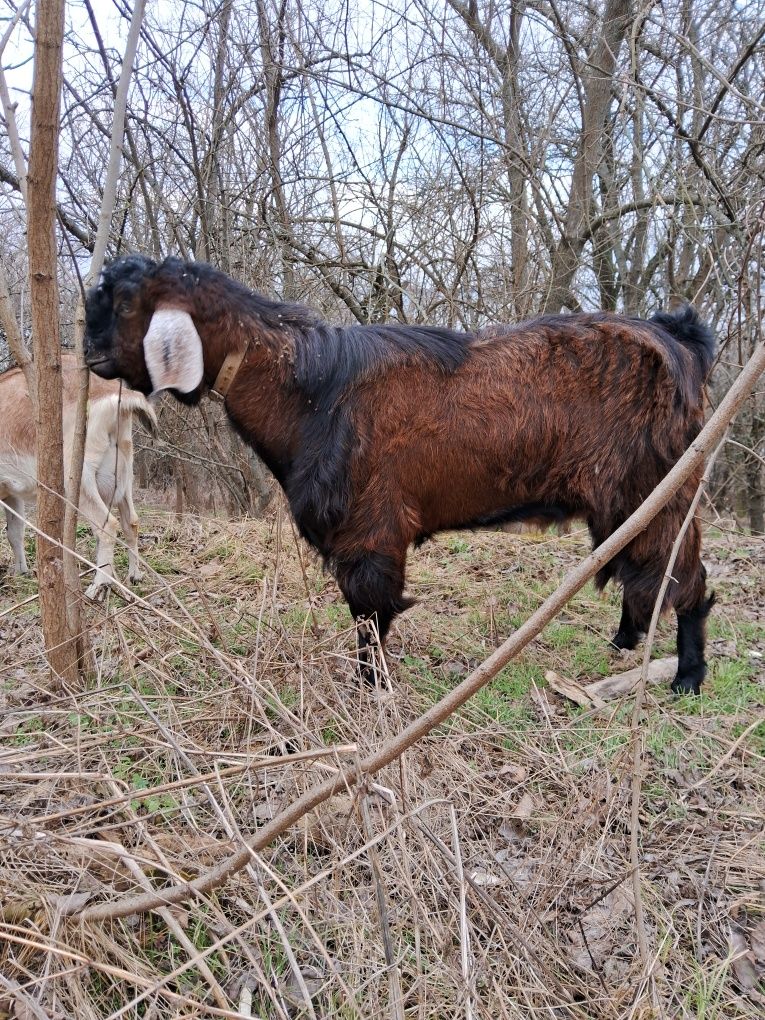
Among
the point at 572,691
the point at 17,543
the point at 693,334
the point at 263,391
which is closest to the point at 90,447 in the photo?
the point at 17,543

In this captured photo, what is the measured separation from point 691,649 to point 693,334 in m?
1.68

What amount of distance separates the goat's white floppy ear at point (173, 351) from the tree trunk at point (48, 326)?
0.39m

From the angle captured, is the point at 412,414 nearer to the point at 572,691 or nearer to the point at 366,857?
the point at 572,691

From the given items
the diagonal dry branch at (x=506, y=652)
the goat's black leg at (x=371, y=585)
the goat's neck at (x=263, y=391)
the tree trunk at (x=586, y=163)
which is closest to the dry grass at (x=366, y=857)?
the diagonal dry branch at (x=506, y=652)

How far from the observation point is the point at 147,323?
316 centimetres

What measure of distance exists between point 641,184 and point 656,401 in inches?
238

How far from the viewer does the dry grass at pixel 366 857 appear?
5.60 feet

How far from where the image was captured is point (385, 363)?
3363 mm

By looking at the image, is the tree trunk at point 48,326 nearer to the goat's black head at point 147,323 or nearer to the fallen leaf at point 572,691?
the goat's black head at point 147,323

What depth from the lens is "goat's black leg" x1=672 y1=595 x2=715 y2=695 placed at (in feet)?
12.0

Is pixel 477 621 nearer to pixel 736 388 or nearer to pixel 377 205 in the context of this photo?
pixel 736 388

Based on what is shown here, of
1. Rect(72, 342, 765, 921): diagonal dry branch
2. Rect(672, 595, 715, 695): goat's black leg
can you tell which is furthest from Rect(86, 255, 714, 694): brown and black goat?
Rect(72, 342, 765, 921): diagonal dry branch

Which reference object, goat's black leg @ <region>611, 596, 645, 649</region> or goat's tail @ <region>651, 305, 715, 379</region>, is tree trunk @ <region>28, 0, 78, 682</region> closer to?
goat's tail @ <region>651, 305, 715, 379</region>

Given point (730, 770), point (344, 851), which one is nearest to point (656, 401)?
point (730, 770)
